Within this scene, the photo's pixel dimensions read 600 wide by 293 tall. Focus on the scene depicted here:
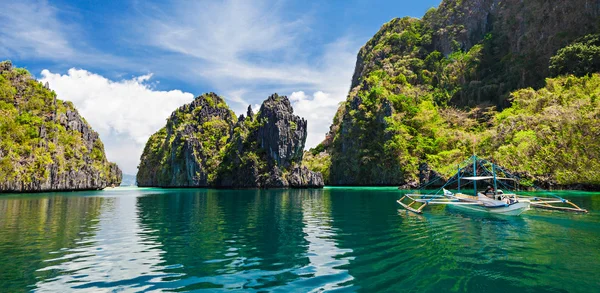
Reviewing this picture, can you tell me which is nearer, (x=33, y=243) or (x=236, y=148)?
(x=33, y=243)

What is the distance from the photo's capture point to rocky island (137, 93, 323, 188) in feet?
353

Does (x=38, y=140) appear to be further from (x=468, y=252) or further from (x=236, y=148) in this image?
(x=468, y=252)

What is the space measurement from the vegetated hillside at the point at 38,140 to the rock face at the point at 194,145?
31.1 m

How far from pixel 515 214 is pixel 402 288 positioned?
74.1ft

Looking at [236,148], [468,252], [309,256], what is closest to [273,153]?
[236,148]

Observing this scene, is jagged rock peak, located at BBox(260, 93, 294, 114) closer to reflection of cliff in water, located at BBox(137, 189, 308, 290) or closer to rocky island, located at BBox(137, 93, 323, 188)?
rocky island, located at BBox(137, 93, 323, 188)

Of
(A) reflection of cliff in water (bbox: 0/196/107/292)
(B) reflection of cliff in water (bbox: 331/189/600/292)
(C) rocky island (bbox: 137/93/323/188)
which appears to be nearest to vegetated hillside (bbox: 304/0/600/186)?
(C) rocky island (bbox: 137/93/323/188)

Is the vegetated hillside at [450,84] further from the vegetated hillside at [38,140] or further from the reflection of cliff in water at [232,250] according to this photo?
the vegetated hillside at [38,140]

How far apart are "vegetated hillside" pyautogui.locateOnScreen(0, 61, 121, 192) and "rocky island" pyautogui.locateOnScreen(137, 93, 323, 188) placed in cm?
3274

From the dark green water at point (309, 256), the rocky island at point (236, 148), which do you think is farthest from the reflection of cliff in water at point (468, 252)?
the rocky island at point (236, 148)

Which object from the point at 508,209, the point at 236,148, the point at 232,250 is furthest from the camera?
the point at 236,148

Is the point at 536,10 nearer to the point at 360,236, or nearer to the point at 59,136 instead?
the point at 360,236

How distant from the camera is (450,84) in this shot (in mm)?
127625

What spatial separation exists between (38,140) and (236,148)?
60.4 metres
